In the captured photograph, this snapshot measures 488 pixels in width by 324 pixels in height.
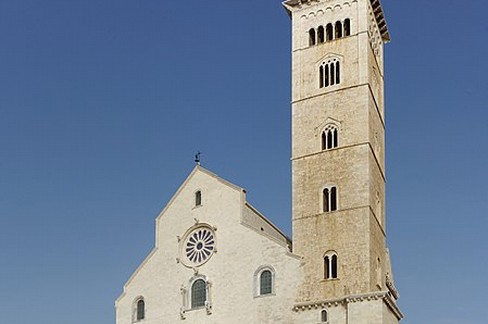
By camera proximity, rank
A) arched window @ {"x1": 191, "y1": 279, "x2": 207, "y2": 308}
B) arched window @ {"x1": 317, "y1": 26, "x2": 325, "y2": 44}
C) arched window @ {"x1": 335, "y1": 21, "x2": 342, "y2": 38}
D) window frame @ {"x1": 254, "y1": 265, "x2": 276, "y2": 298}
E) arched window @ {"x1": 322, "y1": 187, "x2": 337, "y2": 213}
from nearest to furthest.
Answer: window frame @ {"x1": 254, "y1": 265, "x2": 276, "y2": 298}
arched window @ {"x1": 322, "y1": 187, "x2": 337, "y2": 213}
arched window @ {"x1": 191, "y1": 279, "x2": 207, "y2": 308}
arched window @ {"x1": 335, "y1": 21, "x2": 342, "y2": 38}
arched window @ {"x1": 317, "y1": 26, "x2": 325, "y2": 44}

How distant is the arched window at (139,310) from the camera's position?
56.3 m

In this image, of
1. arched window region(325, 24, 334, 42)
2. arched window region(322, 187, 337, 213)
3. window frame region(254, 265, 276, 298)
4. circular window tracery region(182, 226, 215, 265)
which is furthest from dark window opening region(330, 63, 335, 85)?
window frame region(254, 265, 276, 298)

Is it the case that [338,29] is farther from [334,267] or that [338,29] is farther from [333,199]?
[334,267]

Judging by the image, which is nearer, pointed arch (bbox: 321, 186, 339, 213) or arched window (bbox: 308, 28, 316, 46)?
pointed arch (bbox: 321, 186, 339, 213)

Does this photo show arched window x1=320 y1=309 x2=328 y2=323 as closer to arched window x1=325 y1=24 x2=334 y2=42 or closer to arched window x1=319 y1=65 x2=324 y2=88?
arched window x1=319 y1=65 x2=324 y2=88

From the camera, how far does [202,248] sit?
55125mm

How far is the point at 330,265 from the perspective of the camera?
50.4 metres

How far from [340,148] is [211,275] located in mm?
10271

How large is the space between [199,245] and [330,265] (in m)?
8.76

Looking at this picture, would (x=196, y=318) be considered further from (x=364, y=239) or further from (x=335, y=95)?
(x=335, y=95)

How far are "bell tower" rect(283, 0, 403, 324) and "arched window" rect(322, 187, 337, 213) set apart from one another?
0.20ft

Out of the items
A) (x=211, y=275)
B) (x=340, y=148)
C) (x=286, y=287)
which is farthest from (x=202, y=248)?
(x=340, y=148)

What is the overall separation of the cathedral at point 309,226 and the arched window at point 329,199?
61 mm

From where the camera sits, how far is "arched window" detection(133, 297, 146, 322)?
56303 millimetres
